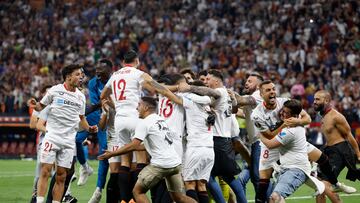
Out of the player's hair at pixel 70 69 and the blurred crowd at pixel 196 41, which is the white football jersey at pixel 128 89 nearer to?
the player's hair at pixel 70 69

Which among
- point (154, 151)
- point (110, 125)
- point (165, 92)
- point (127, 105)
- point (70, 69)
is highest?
point (70, 69)

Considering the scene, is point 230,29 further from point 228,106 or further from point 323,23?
point 228,106

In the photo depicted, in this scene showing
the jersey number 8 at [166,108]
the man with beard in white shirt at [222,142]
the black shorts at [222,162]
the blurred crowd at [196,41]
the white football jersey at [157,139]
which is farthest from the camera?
the blurred crowd at [196,41]

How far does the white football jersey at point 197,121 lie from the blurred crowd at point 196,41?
52.9 ft

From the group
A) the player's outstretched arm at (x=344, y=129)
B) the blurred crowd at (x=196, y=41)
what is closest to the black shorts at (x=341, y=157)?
the player's outstretched arm at (x=344, y=129)

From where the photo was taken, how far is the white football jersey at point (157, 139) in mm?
11477

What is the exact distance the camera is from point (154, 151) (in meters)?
11.6

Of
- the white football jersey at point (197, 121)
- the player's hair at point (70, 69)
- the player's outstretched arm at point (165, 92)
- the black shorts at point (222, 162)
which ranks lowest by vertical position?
the black shorts at point (222, 162)

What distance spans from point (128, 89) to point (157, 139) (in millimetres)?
1651

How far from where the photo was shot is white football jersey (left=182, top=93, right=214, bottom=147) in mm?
12180

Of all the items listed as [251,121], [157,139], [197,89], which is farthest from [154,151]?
[251,121]

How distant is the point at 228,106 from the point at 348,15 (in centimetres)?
2111

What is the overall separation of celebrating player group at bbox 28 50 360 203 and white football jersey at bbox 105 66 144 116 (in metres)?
0.02

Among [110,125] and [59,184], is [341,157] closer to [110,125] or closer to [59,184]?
[110,125]
